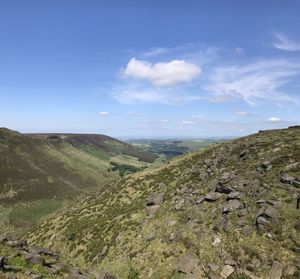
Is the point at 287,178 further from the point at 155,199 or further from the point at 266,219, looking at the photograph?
the point at 155,199

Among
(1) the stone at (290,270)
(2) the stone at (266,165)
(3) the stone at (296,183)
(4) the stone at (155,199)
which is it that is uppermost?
(2) the stone at (266,165)

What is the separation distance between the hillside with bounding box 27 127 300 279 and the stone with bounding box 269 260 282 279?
0.28ft

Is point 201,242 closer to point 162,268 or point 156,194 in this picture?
point 162,268

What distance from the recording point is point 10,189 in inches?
5901

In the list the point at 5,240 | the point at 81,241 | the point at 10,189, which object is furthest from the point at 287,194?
the point at 10,189

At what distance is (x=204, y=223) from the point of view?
38719 mm

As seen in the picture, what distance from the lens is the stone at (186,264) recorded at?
32.7 meters

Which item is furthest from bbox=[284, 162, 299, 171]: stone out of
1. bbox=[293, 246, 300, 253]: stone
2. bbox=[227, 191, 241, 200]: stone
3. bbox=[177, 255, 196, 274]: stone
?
bbox=[177, 255, 196, 274]: stone

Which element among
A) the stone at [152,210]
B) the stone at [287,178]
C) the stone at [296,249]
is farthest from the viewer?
the stone at [152,210]

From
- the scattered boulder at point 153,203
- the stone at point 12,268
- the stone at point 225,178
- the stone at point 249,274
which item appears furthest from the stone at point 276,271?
the stone at point 12,268

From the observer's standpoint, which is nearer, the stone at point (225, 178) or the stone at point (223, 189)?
the stone at point (223, 189)

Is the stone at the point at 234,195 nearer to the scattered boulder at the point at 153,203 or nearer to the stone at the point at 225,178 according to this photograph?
the stone at the point at 225,178

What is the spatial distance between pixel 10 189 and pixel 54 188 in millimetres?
21680

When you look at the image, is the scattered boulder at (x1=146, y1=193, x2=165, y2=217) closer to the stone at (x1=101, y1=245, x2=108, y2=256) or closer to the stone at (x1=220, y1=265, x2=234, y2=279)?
the stone at (x1=101, y1=245, x2=108, y2=256)
